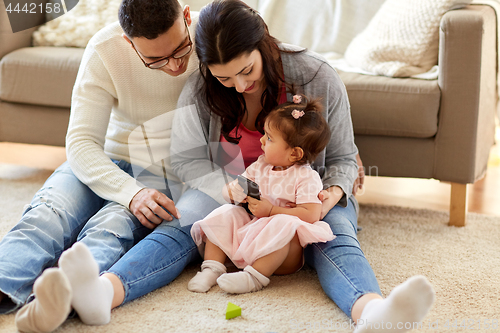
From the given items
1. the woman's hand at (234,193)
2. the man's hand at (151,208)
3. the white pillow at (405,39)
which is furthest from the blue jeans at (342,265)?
the white pillow at (405,39)

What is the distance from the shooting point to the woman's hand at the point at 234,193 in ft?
3.84

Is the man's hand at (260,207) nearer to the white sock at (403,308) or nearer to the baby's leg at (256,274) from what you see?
the baby's leg at (256,274)

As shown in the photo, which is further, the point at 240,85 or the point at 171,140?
the point at 171,140

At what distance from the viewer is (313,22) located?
6.68ft

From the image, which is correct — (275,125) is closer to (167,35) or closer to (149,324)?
(167,35)

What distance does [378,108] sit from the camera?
1550 millimetres

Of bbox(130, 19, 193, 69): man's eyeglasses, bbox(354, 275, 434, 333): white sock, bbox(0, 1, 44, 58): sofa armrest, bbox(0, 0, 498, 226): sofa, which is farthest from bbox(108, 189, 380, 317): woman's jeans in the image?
bbox(0, 1, 44, 58): sofa armrest

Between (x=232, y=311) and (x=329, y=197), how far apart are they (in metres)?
0.39

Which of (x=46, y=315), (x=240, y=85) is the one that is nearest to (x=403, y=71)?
(x=240, y=85)

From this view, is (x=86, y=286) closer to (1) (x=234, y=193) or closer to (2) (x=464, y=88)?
(1) (x=234, y=193)

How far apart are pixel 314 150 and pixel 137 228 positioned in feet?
1.59

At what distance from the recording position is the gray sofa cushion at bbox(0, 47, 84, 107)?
5.76 feet

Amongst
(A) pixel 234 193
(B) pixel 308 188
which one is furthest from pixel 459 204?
(A) pixel 234 193

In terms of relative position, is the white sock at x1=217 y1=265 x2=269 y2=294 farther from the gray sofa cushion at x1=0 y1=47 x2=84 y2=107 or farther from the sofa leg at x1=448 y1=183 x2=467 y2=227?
the gray sofa cushion at x1=0 y1=47 x2=84 y2=107
